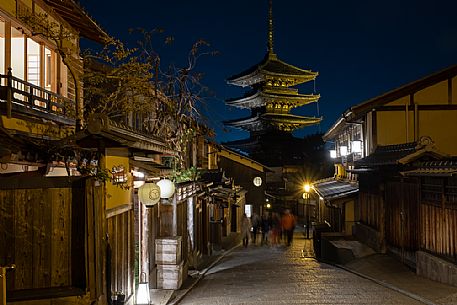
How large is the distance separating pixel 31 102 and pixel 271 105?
4251cm

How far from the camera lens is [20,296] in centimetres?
739

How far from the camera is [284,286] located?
15.5 metres

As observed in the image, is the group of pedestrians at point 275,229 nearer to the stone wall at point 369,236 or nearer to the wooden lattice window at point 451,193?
the stone wall at point 369,236

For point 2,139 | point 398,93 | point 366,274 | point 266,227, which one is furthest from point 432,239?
point 266,227

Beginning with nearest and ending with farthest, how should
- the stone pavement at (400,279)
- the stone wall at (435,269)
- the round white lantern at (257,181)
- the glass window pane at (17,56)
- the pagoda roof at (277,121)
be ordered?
1. the stone pavement at (400,279)
2. the stone wall at (435,269)
3. the glass window pane at (17,56)
4. the round white lantern at (257,181)
5. the pagoda roof at (277,121)

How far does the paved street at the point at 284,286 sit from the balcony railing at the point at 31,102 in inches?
242

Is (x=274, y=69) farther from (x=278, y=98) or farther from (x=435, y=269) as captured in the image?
(x=435, y=269)

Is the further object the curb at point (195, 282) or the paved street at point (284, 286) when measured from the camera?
the curb at point (195, 282)

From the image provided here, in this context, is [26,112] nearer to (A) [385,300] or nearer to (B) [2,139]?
(B) [2,139]

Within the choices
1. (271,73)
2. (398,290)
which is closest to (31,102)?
(398,290)

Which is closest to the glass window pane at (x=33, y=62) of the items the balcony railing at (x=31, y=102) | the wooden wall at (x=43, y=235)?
the balcony railing at (x=31, y=102)

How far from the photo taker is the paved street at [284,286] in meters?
13.4

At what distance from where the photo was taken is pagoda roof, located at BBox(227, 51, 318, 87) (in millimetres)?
52594

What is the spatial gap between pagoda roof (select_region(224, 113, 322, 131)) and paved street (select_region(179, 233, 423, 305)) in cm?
3197
